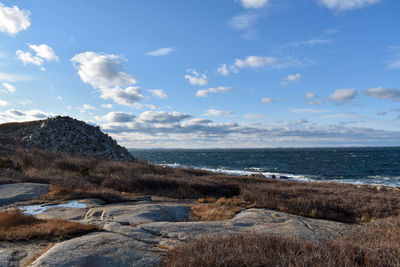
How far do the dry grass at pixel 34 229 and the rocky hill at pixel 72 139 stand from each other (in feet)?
76.7

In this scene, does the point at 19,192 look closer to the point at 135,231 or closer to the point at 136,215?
the point at 136,215

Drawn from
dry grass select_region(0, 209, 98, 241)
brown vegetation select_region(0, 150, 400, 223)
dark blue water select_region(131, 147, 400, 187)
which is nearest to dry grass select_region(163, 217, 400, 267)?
dry grass select_region(0, 209, 98, 241)

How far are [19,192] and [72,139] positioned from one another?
21463 mm

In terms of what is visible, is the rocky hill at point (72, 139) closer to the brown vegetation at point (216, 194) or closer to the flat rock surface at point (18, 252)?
the brown vegetation at point (216, 194)

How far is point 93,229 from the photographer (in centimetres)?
566

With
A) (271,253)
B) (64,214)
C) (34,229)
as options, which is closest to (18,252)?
(34,229)

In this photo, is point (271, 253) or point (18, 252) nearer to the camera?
point (271, 253)

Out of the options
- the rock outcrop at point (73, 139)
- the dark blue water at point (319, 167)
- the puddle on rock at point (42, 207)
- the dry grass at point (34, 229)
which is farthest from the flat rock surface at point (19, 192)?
the dark blue water at point (319, 167)

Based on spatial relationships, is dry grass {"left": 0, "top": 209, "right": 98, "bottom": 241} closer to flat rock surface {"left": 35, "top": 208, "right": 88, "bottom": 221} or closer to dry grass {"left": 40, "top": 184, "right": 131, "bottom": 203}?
flat rock surface {"left": 35, "top": 208, "right": 88, "bottom": 221}

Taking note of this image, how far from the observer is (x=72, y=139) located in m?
30.3

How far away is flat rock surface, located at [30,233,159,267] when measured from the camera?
3941mm

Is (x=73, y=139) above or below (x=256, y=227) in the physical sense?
above

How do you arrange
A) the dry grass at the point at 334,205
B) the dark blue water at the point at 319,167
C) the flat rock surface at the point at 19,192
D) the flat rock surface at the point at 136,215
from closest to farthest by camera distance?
the flat rock surface at the point at 136,215, the flat rock surface at the point at 19,192, the dry grass at the point at 334,205, the dark blue water at the point at 319,167

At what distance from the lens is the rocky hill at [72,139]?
94.6 ft
